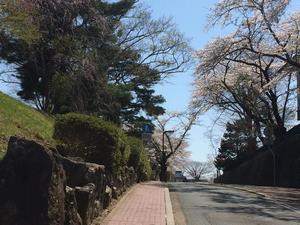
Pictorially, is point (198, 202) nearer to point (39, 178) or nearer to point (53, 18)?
point (53, 18)

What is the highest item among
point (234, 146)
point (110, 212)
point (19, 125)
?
point (234, 146)

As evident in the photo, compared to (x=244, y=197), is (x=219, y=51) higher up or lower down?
higher up

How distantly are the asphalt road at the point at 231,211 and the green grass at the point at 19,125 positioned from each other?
14.3ft

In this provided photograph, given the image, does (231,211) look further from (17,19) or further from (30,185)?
(30,185)

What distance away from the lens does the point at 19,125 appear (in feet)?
48.9

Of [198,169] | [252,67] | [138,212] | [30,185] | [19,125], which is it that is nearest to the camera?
[30,185]

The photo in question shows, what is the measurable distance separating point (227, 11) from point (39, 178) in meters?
29.2

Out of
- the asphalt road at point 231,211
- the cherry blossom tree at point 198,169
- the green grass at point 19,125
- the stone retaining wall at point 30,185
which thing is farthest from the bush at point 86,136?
the cherry blossom tree at point 198,169

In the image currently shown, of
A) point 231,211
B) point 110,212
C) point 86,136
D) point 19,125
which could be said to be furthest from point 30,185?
point 231,211

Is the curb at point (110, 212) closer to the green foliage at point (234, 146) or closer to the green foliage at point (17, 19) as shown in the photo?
the green foliage at point (17, 19)

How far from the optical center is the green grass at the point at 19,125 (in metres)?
13.5

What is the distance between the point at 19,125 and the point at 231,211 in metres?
6.87

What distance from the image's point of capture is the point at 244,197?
23.0 metres

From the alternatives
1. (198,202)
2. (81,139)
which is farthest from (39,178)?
(198,202)
